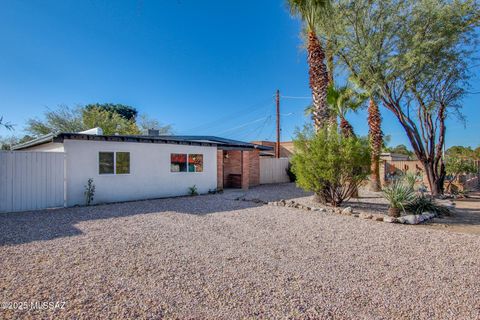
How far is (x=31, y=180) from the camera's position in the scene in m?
9.20

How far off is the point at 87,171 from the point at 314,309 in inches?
397

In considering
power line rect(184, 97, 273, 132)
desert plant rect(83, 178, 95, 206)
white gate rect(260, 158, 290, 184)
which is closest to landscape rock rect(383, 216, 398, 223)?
desert plant rect(83, 178, 95, 206)

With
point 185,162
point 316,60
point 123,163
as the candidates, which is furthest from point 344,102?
point 123,163

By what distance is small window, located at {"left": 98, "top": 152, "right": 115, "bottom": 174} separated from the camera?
35.1 ft

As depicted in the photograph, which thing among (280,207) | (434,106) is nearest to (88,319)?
(280,207)

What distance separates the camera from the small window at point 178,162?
12922 mm

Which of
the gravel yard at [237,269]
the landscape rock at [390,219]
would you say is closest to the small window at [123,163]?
the gravel yard at [237,269]

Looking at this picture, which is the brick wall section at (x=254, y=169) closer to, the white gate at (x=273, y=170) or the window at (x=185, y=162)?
the white gate at (x=273, y=170)

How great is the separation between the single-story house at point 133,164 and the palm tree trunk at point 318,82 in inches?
220

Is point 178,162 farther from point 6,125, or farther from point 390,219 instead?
point 390,219

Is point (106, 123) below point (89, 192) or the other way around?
the other way around

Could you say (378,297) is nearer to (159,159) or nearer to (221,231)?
(221,231)

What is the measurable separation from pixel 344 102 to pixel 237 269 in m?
11.8

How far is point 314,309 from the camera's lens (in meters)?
3.03
